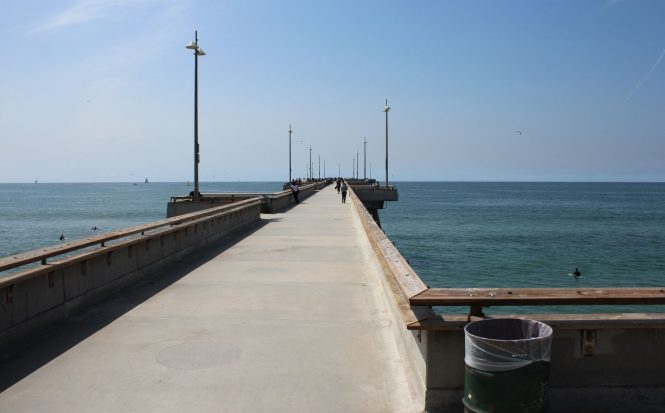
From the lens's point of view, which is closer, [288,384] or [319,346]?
[288,384]

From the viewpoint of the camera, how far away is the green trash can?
3922mm

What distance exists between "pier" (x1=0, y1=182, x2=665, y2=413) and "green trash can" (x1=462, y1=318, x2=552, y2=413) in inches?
21.0

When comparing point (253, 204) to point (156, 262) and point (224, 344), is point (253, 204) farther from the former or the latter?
point (224, 344)

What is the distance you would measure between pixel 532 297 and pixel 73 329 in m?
5.25

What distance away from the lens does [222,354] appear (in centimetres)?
605

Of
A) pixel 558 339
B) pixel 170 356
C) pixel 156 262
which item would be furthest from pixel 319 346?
pixel 156 262

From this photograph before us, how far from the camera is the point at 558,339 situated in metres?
4.64

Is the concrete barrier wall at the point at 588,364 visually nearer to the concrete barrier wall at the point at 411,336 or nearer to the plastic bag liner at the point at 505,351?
the concrete barrier wall at the point at 411,336

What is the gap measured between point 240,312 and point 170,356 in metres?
1.96

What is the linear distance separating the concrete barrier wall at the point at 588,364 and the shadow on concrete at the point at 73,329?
341 cm

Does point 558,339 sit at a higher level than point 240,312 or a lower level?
higher

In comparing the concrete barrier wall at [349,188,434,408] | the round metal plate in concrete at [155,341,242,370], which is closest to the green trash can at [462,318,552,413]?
the concrete barrier wall at [349,188,434,408]

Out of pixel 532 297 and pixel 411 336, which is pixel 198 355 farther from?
pixel 532 297

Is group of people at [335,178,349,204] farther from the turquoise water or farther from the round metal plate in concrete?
the round metal plate in concrete
